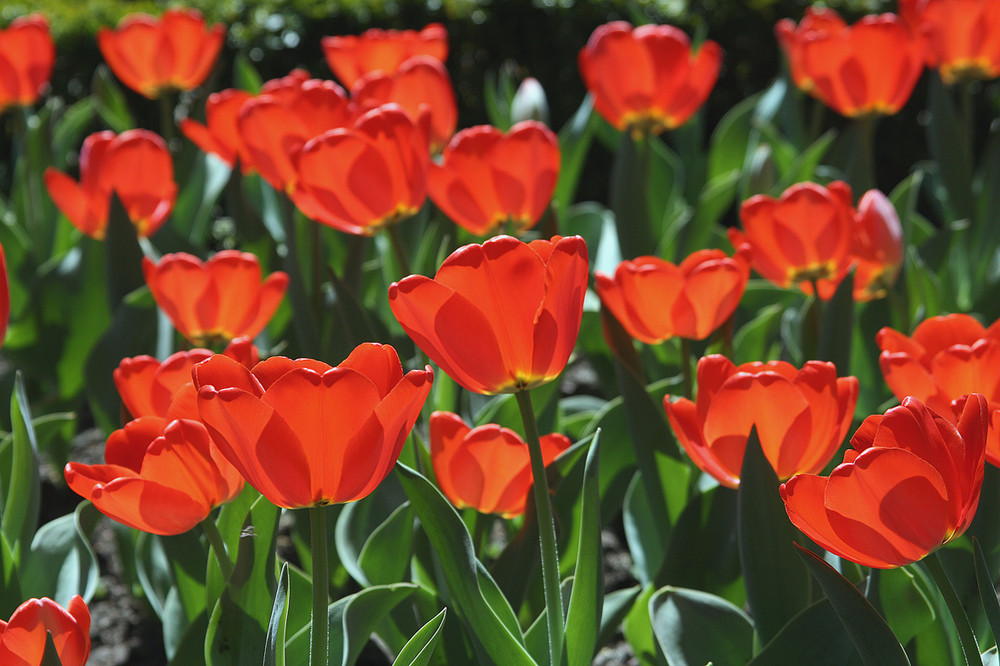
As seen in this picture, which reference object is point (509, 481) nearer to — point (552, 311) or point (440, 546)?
point (440, 546)

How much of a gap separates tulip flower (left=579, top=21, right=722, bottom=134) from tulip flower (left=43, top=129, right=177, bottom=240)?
0.86 meters

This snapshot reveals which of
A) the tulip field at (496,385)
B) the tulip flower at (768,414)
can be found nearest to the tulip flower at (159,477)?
the tulip field at (496,385)

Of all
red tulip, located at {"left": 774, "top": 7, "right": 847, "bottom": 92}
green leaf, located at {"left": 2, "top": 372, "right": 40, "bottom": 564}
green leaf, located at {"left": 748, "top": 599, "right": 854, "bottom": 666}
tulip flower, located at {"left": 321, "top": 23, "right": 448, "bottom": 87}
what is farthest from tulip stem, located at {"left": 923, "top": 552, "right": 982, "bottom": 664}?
tulip flower, located at {"left": 321, "top": 23, "right": 448, "bottom": 87}

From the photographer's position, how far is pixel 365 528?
1396 mm

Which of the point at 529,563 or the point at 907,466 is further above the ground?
the point at 907,466

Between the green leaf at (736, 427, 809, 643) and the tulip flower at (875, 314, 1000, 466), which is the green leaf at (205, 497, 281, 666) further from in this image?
the tulip flower at (875, 314, 1000, 466)

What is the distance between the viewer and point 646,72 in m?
2.05

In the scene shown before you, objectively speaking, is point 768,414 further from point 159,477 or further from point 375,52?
point 375,52

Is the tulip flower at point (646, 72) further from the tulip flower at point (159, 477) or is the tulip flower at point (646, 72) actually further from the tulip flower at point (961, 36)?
the tulip flower at point (159, 477)

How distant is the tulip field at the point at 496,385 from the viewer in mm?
840

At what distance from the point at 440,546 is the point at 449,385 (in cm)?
51

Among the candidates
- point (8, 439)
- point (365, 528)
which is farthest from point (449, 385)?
point (8, 439)

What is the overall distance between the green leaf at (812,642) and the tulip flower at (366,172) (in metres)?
0.77

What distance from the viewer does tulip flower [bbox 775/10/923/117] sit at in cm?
201
